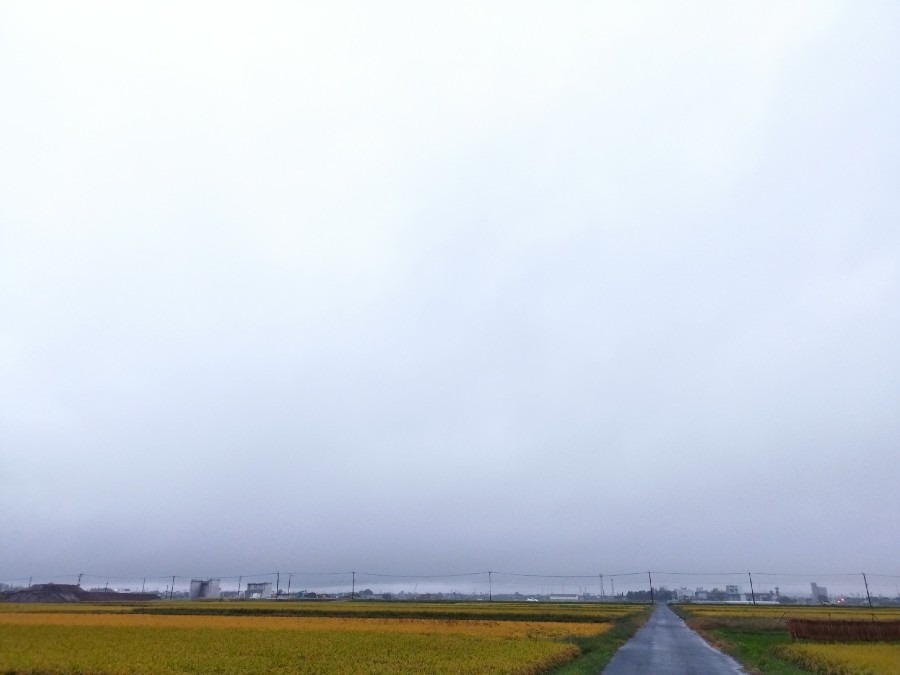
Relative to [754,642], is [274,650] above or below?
above

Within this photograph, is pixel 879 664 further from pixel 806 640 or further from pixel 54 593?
pixel 54 593

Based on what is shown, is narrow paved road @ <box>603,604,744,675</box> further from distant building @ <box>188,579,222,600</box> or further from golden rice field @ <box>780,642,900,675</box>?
distant building @ <box>188,579,222,600</box>

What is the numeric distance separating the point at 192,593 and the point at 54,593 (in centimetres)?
5842

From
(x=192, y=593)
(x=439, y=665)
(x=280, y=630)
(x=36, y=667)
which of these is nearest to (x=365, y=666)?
(x=439, y=665)

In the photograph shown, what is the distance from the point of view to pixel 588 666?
31.0 m

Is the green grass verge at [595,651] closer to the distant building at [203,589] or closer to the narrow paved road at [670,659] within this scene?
the narrow paved road at [670,659]

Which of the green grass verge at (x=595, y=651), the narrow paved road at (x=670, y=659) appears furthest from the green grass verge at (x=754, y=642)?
the green grass verge at (x=595, y=651)

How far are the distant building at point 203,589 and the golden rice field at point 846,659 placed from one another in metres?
164

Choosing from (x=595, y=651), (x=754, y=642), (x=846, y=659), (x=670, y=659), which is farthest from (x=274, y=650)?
(x=754, y=642)

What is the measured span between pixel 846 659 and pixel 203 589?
172 meters

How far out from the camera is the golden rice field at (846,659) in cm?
2808

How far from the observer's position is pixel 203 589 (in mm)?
166000

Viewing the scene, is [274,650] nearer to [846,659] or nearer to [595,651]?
[595,651]

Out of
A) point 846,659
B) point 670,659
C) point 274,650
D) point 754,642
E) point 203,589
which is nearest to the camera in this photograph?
point 846,659
